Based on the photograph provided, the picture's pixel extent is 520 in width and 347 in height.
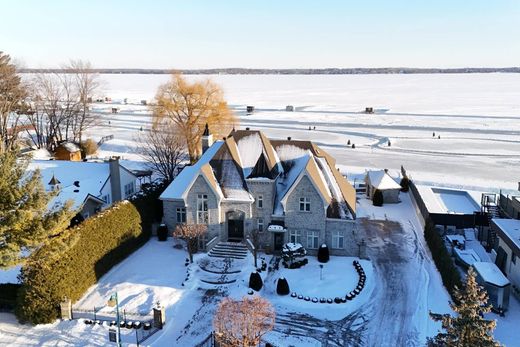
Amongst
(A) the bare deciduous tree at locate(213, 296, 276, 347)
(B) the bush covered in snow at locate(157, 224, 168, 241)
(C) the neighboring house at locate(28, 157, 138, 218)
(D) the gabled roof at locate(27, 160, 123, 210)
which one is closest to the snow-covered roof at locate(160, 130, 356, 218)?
(B) the bush covered in snow at locate(157, 224, 168, 241)

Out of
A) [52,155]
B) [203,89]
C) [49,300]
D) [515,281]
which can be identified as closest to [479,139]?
[203,89]

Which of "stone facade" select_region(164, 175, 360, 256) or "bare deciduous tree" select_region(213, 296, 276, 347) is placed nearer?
"bare deciduous tree" select_region(213, 296, 276, 347)

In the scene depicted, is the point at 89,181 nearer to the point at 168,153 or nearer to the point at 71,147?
the point at 168,153

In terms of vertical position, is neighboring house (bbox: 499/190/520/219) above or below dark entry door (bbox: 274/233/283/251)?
above

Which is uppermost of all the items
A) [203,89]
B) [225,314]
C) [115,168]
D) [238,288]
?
[203,89]

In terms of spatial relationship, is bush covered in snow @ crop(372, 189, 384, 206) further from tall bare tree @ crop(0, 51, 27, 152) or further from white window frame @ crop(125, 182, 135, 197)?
tall bare tree @ crop(0, 51, 27, 152)

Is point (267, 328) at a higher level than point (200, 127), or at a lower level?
lower

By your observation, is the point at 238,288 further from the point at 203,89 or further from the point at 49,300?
the point at 203,89
